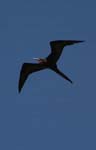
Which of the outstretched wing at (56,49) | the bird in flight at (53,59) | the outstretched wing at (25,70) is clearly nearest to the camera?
the outstretched wing at (56,49)

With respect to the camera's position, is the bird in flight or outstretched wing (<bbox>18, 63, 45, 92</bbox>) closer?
the bird in flight

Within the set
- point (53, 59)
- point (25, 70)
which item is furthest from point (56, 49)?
point (25, 70)

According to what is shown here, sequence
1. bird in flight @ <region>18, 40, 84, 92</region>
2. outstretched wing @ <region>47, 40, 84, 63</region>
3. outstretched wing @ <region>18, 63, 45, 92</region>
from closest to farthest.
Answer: outstretched wing @ <region>47, 40, 84, 63</region> → bird in flight @ <region>18, 40, 84, 92</region> → outstretched wing @ <region>18, 63, 45, 92</region>

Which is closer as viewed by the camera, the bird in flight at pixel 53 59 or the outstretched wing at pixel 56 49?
the outstretched wing at pixel 56 49

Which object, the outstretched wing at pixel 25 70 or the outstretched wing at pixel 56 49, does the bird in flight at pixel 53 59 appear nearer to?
the outstretched wing at pixel 56 49

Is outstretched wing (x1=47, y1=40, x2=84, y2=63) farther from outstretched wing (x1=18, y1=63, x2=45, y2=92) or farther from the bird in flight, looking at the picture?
outstretched wing (x1=18, y1=63, x2=45, y2=92)

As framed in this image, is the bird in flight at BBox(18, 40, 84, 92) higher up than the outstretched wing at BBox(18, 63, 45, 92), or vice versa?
the bird in flight at BBox(18, 40, 84, 92)

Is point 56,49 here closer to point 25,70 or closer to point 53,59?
point 53,59

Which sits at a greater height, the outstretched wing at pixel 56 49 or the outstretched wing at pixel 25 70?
the outstretched wing at pixel 56 49

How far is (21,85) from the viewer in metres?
42.0

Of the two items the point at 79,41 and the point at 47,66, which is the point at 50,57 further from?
the point at 79,41

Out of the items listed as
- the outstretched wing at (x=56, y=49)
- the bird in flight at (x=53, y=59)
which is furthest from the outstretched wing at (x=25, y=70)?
the outstretched wing at (x=56, y=49)

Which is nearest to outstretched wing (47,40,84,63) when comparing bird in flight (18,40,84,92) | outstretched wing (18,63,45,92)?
bird in flight (18,40,84,92)

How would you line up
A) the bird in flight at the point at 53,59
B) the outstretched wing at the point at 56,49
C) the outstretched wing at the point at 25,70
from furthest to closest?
the outstretched wing at the point at 25,70
the bird in flight at the point at 53,59
the outstretched wing at the point at 56,49
